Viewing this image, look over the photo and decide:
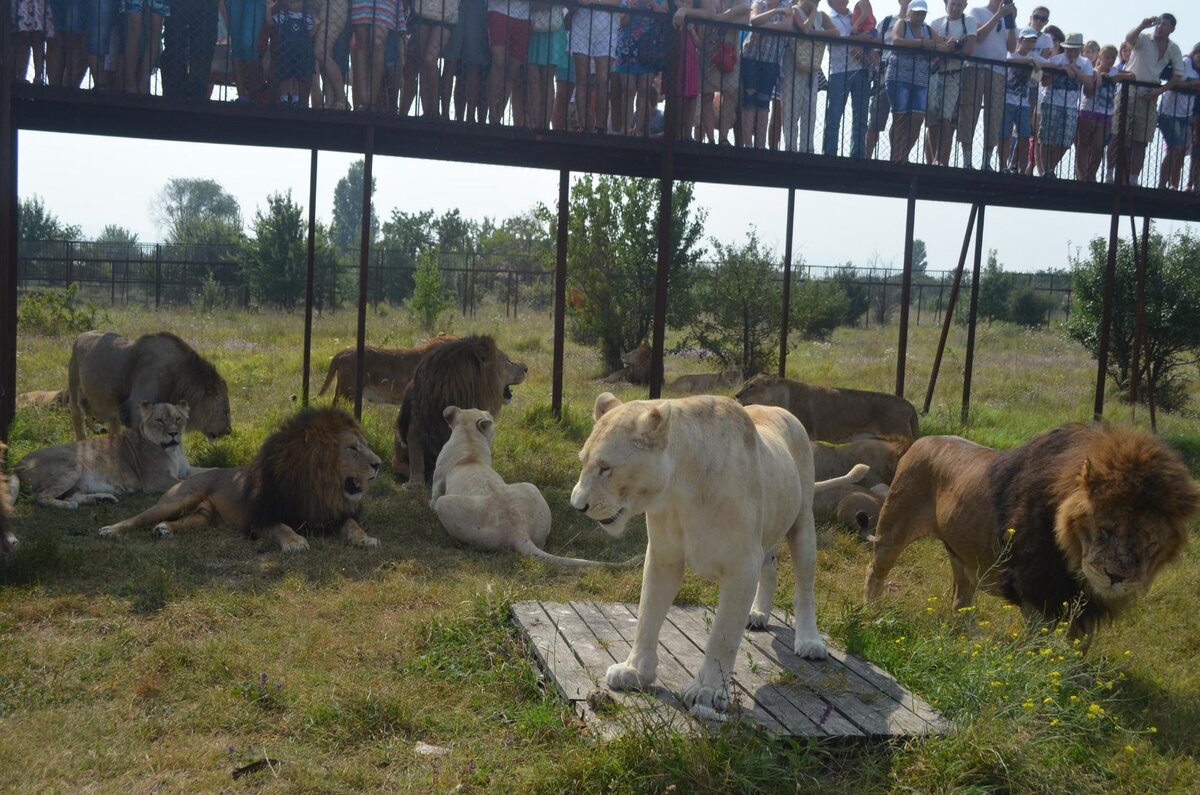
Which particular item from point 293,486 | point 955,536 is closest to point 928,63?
point 955,536

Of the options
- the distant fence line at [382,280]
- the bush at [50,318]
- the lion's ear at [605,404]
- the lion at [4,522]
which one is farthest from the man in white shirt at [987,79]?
the distant fence line at [382,280]

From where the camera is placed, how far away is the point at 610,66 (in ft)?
34.6

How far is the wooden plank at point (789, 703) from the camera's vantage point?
4195 mm

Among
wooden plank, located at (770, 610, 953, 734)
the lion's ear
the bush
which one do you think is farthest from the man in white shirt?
the bush

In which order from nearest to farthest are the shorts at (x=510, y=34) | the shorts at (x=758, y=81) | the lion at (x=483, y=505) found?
the lion at (x=483, y=505)
the shorts at (x=510, y=34)
the shorts at (x=758, y=81)

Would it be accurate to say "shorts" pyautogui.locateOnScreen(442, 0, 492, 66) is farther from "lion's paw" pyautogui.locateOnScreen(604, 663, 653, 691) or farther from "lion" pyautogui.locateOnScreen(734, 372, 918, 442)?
"lion's paw" pyautogui.locateOnScreen(604, 663, 653, 691)

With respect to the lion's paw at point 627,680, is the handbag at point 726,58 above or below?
above

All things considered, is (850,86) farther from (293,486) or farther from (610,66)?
(293,486)

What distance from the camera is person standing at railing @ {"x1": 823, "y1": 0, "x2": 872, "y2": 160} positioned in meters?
11.3

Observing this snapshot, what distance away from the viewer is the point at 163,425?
27.9 ft

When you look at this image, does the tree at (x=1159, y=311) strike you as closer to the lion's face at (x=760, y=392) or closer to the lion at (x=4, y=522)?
the lion's face at (x=760, y=392)

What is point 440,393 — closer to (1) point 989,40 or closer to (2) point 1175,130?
(1) point 989,40

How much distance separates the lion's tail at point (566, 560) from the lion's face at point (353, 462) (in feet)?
3.87

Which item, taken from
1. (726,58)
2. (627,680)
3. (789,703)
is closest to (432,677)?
(627,680)
